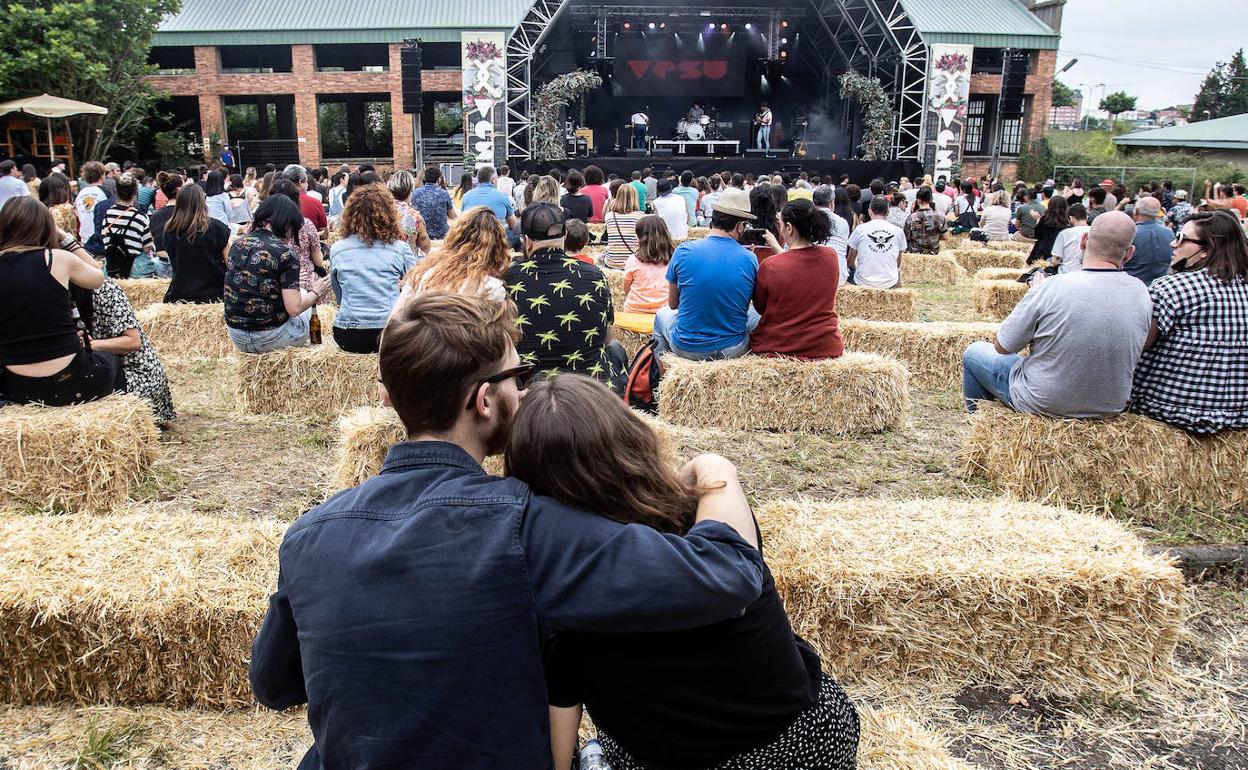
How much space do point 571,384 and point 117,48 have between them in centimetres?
2352

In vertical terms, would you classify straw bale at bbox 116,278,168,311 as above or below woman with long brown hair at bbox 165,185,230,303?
below

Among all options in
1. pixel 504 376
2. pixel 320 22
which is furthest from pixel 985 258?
pixel 320 22

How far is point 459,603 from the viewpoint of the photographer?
1.33 metres

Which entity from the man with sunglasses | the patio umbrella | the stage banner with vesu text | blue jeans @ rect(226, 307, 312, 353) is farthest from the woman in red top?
the stage banner with vesu text

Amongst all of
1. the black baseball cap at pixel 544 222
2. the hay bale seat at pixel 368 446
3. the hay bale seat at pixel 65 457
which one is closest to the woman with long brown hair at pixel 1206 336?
the hay bale seat at pixel 368 446

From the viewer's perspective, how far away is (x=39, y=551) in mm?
2773

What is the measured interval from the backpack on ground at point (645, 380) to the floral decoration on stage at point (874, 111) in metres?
18.1

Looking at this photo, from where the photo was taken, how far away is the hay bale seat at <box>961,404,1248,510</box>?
396 centimetres

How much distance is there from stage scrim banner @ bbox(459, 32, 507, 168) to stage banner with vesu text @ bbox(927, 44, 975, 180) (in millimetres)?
10082

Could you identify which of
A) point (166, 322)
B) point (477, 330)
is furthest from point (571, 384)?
point (166, 322)

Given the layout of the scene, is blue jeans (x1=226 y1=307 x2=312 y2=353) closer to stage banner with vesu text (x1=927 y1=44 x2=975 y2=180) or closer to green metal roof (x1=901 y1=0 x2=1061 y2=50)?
stage banner with vesu text (x1=927 y1=44 x2=975 y2=180)

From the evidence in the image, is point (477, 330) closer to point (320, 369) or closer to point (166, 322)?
point (320, 369)

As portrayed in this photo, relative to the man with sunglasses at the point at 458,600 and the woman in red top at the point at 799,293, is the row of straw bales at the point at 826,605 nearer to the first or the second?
the man with sunglasses at the point at 458,600

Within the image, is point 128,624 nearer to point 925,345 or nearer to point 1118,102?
point 925,345
